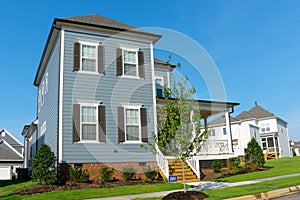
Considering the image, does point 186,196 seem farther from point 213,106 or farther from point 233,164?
point 213,106

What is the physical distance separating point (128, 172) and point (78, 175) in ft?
7.55

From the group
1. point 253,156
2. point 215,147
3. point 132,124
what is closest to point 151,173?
point 132,124

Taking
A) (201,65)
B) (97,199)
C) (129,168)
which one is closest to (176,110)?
(97,199)

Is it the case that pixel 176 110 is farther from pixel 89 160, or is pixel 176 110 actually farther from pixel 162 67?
pixel 162 67

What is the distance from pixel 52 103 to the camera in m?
15.5

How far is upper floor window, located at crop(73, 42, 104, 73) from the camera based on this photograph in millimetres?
14320

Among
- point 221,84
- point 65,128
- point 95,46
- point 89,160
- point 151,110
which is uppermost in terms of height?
point 95,46

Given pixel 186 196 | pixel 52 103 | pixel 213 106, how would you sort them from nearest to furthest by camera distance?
pixel 186 196 → pixel 52 103 → pixel 213 106

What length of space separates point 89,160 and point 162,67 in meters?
10.3

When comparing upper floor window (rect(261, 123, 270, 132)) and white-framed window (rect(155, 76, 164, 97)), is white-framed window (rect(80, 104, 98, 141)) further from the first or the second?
upper floor window (rect(261, 123, 270, 132))

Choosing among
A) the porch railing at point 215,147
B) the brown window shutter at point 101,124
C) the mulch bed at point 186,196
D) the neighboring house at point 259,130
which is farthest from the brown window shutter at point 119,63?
the neighboring house at point 259,130

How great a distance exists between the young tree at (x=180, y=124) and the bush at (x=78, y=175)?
452 centimetres

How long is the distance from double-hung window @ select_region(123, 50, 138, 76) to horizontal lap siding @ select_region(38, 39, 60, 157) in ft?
11.3

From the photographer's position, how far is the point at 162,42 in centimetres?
1695
